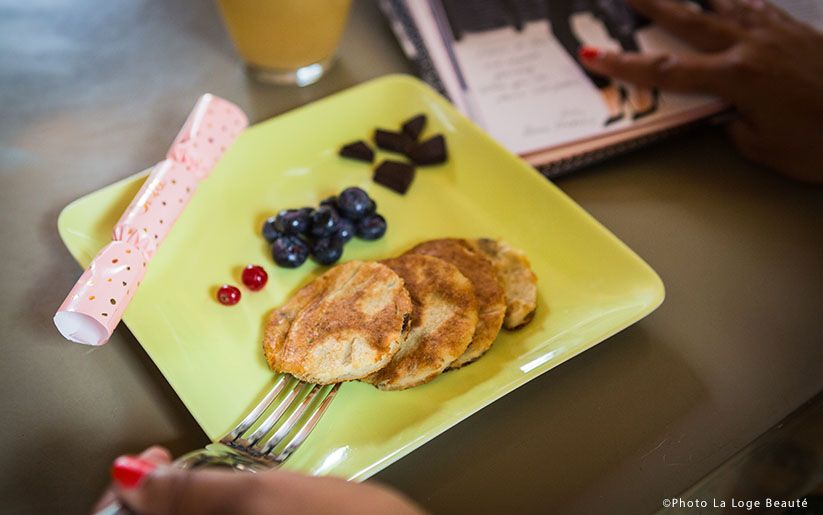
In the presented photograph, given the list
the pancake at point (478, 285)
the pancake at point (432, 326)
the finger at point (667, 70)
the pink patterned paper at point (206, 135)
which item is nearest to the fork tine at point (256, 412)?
the pancake at point (432, 326)

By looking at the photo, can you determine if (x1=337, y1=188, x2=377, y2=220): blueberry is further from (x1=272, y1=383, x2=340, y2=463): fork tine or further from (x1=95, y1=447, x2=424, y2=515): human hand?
(x1=95, y1=447, x2=424, y2=515): human hand

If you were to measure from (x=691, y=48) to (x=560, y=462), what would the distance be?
96 centimetres

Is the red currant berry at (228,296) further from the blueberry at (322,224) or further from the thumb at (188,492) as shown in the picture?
the thumb at (188,492)

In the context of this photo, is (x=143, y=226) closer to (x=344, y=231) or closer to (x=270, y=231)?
(x=270, y=231)

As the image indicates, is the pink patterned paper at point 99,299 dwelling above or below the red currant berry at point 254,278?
above

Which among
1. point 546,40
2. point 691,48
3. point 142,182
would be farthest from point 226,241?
point 691,48

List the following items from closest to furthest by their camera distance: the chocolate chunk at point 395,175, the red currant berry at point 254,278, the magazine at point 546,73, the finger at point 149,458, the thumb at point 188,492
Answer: the thumb at point 188,492 → the finger at point 149,458 → the red currant berry at point 254,278 → the chocolate chunk at point 395,175 → the magazine at point 546,73

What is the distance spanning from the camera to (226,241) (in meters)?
1.07

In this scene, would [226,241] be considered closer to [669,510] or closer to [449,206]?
[449,206]

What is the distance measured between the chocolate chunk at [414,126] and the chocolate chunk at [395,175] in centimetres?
8

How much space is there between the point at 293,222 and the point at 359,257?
0.11 meters

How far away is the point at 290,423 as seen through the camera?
2.67 feet

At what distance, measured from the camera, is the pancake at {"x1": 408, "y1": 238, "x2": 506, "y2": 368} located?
34.5 inches

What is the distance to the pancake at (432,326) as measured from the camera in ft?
2.76
